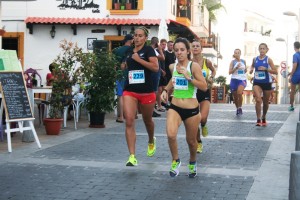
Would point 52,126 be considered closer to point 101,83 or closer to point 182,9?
point 101,83

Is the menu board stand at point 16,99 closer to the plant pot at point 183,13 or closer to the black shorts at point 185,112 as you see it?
the black shorts at point 185,112

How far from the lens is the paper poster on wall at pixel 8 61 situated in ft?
32.9

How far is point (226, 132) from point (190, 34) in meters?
18.8

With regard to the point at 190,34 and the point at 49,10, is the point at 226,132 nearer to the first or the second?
the point at 49,10

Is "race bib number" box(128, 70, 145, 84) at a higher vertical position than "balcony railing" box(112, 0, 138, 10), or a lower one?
lower

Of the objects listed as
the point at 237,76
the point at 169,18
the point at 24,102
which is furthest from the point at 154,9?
the point at 24,102

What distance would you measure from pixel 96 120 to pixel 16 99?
3.55m

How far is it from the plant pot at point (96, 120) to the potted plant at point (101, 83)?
0.09 meters

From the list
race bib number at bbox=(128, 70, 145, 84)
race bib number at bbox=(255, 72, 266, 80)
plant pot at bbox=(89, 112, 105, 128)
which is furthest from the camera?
race bib number at bbox=(255, 72, 266, 80)

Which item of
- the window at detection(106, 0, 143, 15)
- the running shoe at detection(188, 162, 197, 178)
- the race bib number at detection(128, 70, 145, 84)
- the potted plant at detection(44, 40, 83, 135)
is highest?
the window at detection(106, 0, 143, 15)

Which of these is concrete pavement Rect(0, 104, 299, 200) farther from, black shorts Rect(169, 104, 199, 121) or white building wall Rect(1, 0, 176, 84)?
white building wall Rect(1, 0, 176, 84)

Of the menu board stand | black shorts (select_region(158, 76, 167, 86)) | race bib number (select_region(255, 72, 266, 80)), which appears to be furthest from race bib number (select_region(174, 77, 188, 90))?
black shorts (select_region(158, 76, 167, 86))

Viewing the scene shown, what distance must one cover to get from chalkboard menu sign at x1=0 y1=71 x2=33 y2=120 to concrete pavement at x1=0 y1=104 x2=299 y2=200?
60 cm

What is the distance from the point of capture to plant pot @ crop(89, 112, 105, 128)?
13.2m
